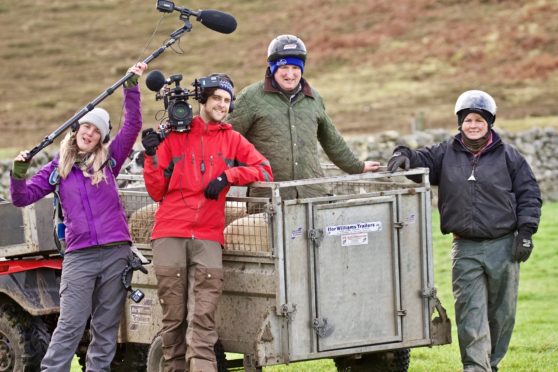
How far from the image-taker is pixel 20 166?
8.39m

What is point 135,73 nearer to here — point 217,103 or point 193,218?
point 217,103

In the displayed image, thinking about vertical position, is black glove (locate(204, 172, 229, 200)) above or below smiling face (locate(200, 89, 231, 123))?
below

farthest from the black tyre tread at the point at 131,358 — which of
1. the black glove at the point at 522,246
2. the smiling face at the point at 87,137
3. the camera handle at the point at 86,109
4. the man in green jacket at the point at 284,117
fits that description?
the black glove at the point at 522,246

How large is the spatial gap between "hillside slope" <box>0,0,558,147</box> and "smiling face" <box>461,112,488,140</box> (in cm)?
2465

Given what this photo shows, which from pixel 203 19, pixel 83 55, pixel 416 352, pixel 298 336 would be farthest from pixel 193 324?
pixel 83 55

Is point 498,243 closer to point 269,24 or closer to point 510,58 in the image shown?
point 510,58

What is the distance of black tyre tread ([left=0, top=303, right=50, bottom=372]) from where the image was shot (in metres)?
9.68

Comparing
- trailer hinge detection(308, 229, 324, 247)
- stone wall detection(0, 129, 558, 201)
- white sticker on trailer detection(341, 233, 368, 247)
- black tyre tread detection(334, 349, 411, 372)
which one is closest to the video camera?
trailer hinge detection(308, 229, 324, 247)

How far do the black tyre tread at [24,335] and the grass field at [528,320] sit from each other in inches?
72.7

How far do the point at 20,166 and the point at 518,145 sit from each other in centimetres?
1847

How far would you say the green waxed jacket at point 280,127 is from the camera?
9.16m

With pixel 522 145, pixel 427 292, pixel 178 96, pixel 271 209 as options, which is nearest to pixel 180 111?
pixel 178 96

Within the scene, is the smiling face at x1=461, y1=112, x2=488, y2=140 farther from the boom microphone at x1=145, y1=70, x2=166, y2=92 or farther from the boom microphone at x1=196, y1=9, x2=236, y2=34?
the boom microphone at x1=145, y1=70, x2=166, y2=92

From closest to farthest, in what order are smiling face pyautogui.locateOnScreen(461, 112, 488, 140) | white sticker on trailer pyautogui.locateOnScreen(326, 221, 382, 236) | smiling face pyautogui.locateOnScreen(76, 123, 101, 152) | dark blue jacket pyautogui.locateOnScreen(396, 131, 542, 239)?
white sticker on trailer pyautogui.locateOnScreen(326, 221, 382, 236) < smiling face pyautogui.locateOnScreen(76, 123, 101, 152) < dark blue jacket pyautogui.locateOnScreen(396, 131, 542, 239) < smiling face pyautogui.locateOnScreen(461, 112, 488, 140)
